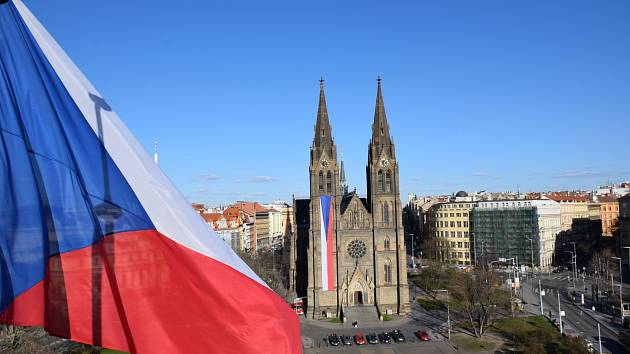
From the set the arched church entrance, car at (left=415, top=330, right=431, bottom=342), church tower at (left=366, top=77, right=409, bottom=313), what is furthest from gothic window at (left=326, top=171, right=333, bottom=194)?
car at (left=415, top=330, right=431, bottom=342)

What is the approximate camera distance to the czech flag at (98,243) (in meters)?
7.17

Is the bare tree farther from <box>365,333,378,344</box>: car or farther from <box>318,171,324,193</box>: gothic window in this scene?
<box>318,171,324,193</box>: gothic window

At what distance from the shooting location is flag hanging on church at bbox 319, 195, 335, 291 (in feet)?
206

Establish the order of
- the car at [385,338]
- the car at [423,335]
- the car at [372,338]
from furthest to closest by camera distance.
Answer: the car at [423,335], the car at [385,338], the car at [372,338]

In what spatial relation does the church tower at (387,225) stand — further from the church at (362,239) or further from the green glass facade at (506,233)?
the green glass facade at (506,233)

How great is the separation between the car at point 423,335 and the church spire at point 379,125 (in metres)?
23.3

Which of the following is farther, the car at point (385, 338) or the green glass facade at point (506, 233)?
the green glass facade at point (506, 233)

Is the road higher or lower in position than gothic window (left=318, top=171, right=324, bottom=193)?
lower

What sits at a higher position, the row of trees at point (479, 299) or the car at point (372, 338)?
the row of trees at point (479, 299)

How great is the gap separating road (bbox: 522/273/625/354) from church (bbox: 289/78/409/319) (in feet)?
63.3

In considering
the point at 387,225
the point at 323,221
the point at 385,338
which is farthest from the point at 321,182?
the point at 385,338

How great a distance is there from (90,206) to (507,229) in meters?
111

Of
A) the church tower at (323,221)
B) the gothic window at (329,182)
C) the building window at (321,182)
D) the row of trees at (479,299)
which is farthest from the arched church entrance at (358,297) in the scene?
the building window at (321,182)

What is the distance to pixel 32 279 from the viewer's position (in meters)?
7.67
